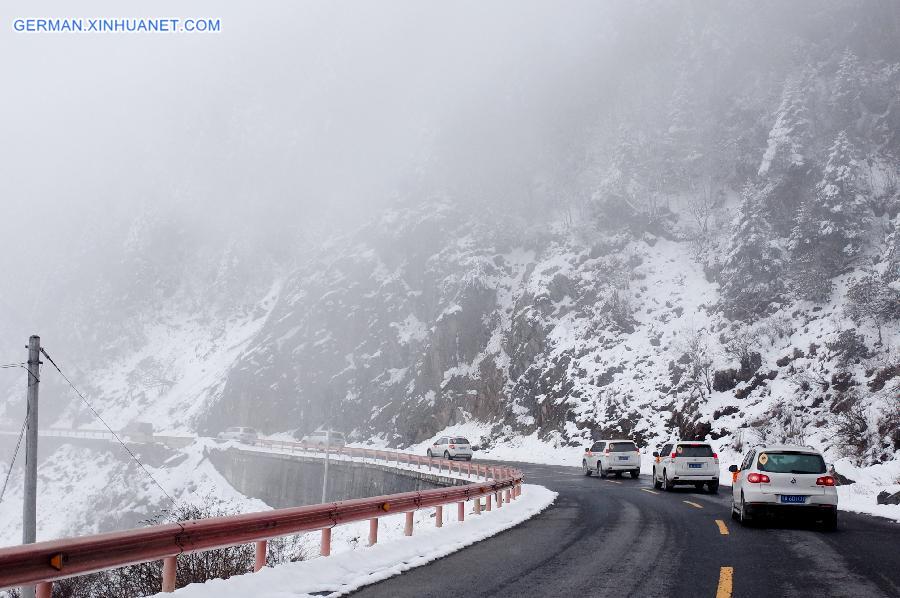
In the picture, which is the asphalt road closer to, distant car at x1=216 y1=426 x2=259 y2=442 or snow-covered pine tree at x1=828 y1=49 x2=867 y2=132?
distant car at x1=216 y1=426 x2=259 y2=442

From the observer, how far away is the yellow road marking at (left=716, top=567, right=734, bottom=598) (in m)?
7.09

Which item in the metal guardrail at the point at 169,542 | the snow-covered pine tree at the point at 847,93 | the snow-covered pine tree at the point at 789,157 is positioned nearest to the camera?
the metal guardrail at the point at 169,542

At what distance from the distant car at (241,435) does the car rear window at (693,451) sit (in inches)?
1644

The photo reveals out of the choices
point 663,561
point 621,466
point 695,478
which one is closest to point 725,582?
point 663,561

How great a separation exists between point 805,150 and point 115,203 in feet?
360

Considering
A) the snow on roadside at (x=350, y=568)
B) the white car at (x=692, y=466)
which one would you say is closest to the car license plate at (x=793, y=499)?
the snow on roadside at (x=350, y=568)

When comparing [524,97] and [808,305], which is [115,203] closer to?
[524,97]

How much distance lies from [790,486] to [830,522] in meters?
1.07

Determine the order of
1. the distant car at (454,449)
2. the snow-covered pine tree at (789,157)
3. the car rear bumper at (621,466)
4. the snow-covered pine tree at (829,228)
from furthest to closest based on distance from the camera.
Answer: the snow-covered pine tree at (789,157) < the snow-covered pine tree at (829,228) < the distant car at (454,449) < the car rear bumper at (621,466)


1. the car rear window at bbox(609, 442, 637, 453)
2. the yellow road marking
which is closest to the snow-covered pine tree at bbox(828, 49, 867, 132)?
the car rear window at bbox(609, 442, 637, 453)

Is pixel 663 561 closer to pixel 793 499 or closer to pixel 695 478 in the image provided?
pixel 793 499

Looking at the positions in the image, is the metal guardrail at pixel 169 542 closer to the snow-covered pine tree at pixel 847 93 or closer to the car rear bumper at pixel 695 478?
the car rear bumper at pixel 695 478

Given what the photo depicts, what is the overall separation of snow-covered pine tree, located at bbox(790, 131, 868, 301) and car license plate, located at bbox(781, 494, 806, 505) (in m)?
37.7

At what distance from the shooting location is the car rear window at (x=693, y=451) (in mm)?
23047
